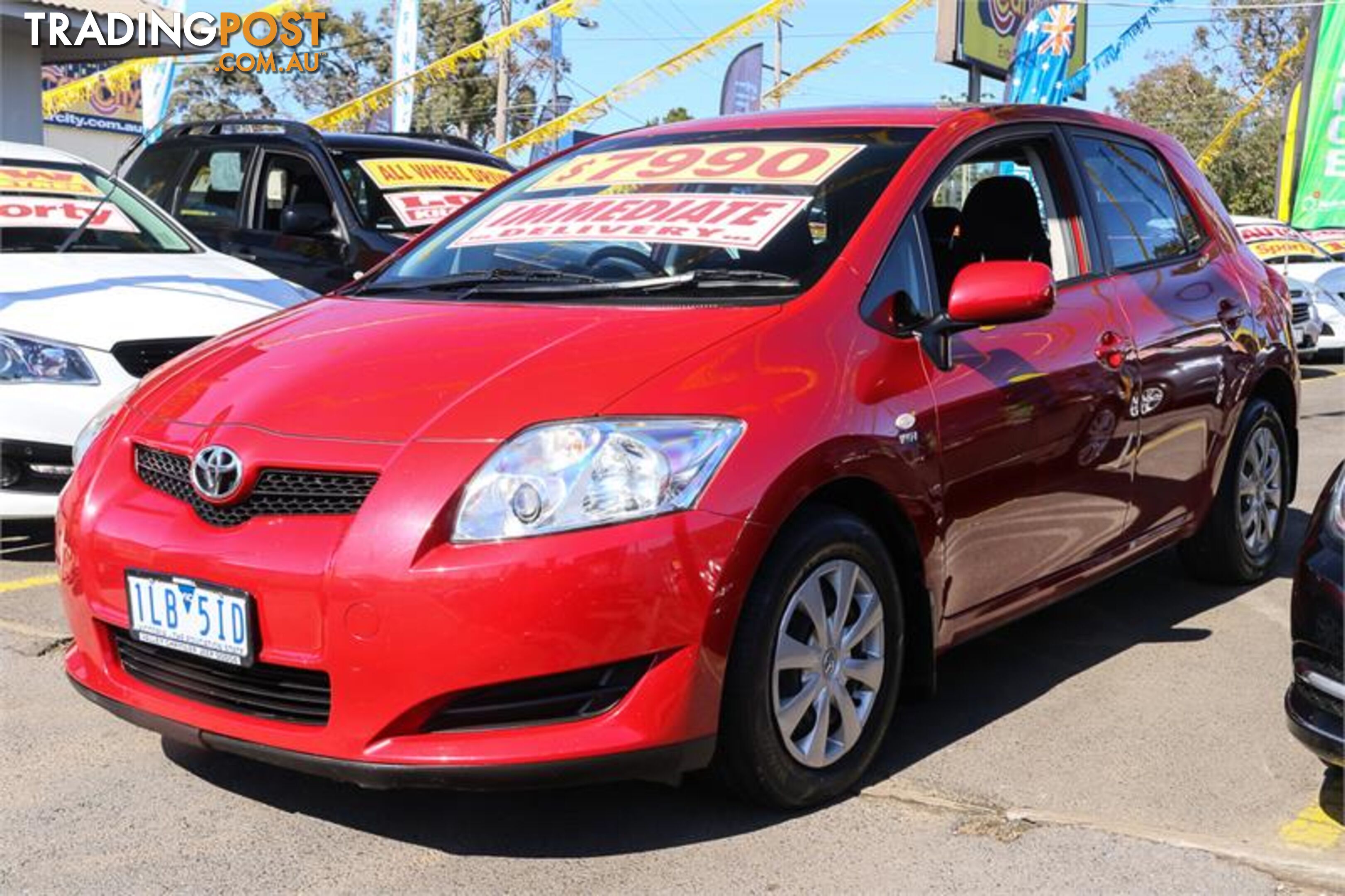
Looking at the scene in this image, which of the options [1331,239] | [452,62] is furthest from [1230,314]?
[452,62]

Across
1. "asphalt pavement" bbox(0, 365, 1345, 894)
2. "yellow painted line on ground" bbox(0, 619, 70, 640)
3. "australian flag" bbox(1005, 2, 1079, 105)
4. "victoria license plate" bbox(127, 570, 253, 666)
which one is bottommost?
"yellow painted line on ground" bbox(0, 619, 70, 640)

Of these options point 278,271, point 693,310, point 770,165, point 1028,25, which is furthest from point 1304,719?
point 1028,25

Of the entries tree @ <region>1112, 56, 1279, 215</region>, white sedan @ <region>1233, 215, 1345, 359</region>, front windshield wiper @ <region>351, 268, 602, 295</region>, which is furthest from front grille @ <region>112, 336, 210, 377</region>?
tree @ <region>1112, 56, 1279, 215</region>

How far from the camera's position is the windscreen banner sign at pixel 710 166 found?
4.07 metres

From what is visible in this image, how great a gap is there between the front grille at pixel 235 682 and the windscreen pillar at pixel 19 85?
12.0 metres

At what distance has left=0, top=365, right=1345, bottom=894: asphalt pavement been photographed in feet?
10.1

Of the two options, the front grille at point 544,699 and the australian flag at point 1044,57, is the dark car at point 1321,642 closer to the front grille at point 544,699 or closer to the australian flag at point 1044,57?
the front grille at point 544,699

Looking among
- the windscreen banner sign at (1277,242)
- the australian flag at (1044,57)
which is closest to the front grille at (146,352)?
the windscreen banner sign at (1277,242)

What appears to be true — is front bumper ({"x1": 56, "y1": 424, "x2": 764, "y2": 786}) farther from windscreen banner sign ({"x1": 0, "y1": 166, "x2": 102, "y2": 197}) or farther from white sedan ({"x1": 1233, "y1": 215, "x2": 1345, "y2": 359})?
white sedan ({"x1": 1233, "y1": 215, "x2": 1345, "y2": 359})

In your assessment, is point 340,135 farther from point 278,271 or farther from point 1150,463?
point 1150,463

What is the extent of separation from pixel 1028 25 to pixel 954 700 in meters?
22.9

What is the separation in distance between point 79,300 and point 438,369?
317cm

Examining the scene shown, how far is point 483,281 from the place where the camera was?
4023mm

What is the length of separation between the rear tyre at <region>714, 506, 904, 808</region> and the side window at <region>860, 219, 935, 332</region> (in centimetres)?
53
